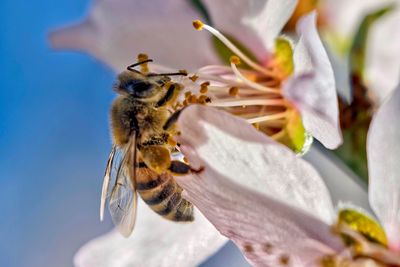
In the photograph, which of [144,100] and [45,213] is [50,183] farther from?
[144,100]

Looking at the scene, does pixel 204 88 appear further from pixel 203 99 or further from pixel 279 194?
pixel 279 194

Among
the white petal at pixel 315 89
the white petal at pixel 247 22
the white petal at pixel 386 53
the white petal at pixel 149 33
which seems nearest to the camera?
the white petal at pixel 315 89

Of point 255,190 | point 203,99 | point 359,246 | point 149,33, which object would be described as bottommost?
point 359,246

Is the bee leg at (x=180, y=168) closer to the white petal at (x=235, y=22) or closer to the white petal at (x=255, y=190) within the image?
the white petal at (x=255, y=190)

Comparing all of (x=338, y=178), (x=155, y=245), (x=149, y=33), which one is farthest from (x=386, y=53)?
(x=155, y=245)

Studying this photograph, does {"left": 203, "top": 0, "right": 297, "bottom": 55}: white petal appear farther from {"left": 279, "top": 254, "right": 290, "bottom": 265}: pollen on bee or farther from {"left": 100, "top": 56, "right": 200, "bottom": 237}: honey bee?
{"left": 279, "top": 254, "right": 290, "bottom": 265}: pollen on bee

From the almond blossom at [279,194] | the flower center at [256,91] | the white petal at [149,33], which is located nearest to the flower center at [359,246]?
the almond blossom at [279,194]

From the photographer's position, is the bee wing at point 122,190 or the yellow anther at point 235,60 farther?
the yellow anther at point 235,60

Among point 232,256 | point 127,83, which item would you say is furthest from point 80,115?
point 127,83
